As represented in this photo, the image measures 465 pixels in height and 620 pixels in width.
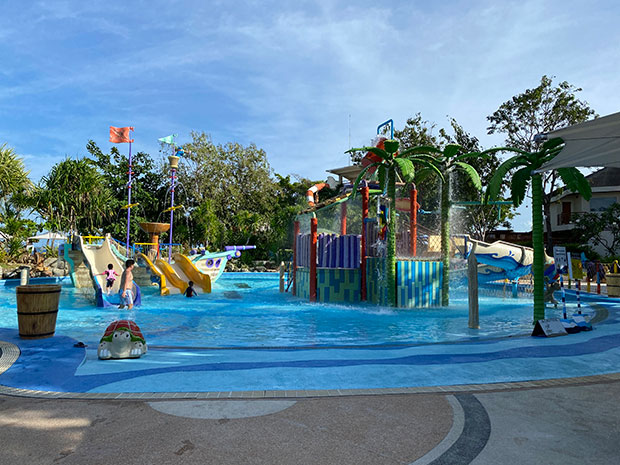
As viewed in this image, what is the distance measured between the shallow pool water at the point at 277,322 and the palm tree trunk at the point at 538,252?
771mm

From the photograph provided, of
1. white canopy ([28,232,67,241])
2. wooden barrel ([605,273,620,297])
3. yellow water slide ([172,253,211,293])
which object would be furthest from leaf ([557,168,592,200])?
white canopy ([28,232,67,241])

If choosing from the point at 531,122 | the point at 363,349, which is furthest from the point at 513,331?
the point at 531,122

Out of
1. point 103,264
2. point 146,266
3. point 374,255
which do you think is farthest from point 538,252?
point 146,266

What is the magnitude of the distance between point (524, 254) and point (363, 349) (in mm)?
14004

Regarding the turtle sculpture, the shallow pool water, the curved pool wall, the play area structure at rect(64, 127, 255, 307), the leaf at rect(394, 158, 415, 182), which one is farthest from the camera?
the play area structure at rect(64, 127, 255, 307)

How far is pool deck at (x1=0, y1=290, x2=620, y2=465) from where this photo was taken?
11.3 feet

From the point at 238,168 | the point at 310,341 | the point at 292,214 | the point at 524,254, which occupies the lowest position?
the point at 310,341

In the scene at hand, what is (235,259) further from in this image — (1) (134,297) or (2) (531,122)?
(2) (531,122)

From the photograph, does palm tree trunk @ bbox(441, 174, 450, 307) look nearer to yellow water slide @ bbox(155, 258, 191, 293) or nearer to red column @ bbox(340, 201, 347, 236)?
red column @ bbox(340, 201, 347, 236)

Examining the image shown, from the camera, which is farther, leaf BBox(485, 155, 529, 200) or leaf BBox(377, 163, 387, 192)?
leaf BBox(377, 163, 387, 192)

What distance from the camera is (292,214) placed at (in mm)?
40406

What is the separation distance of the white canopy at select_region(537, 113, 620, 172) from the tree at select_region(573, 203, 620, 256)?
29988mm

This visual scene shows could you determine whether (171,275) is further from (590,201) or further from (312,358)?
(590,201)

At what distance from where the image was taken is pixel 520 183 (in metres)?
10.9
